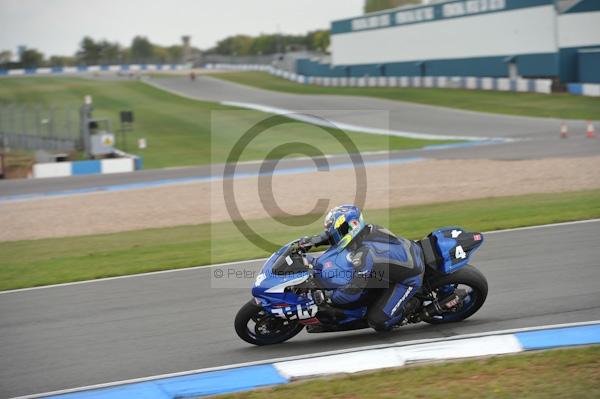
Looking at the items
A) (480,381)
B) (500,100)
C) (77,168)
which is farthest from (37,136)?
(480,381)

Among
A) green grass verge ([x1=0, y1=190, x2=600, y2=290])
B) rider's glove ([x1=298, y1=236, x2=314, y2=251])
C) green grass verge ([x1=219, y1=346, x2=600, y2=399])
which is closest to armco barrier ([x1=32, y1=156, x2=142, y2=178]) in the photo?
green grass verge ([x1=0, y1=190, x2=600, y2=290])

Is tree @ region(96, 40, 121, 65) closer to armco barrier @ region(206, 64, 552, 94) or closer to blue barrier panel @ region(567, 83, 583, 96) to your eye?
armco barrier @ region(206, 64, 552, 94)

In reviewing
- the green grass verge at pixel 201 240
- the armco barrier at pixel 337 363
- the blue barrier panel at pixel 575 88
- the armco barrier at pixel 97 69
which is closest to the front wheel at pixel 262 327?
the armco barrier at pixel 337 363

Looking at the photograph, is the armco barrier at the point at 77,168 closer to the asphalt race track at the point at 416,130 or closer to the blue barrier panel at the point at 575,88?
the asphalt race track at the point at 416,130

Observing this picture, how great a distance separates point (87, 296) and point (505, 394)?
739 cm

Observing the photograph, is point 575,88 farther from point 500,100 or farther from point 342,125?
point 342,125

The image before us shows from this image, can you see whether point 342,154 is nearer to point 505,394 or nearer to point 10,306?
point 10,306

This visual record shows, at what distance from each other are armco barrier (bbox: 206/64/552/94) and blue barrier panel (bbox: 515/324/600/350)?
39.6 meters

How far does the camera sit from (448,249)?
877cm

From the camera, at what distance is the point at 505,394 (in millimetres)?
6574

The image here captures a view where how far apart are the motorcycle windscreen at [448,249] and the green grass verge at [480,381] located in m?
1.46

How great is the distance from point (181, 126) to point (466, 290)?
39564 mm

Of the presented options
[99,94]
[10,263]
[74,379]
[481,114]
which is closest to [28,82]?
[99,94]

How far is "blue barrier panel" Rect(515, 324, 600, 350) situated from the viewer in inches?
310
